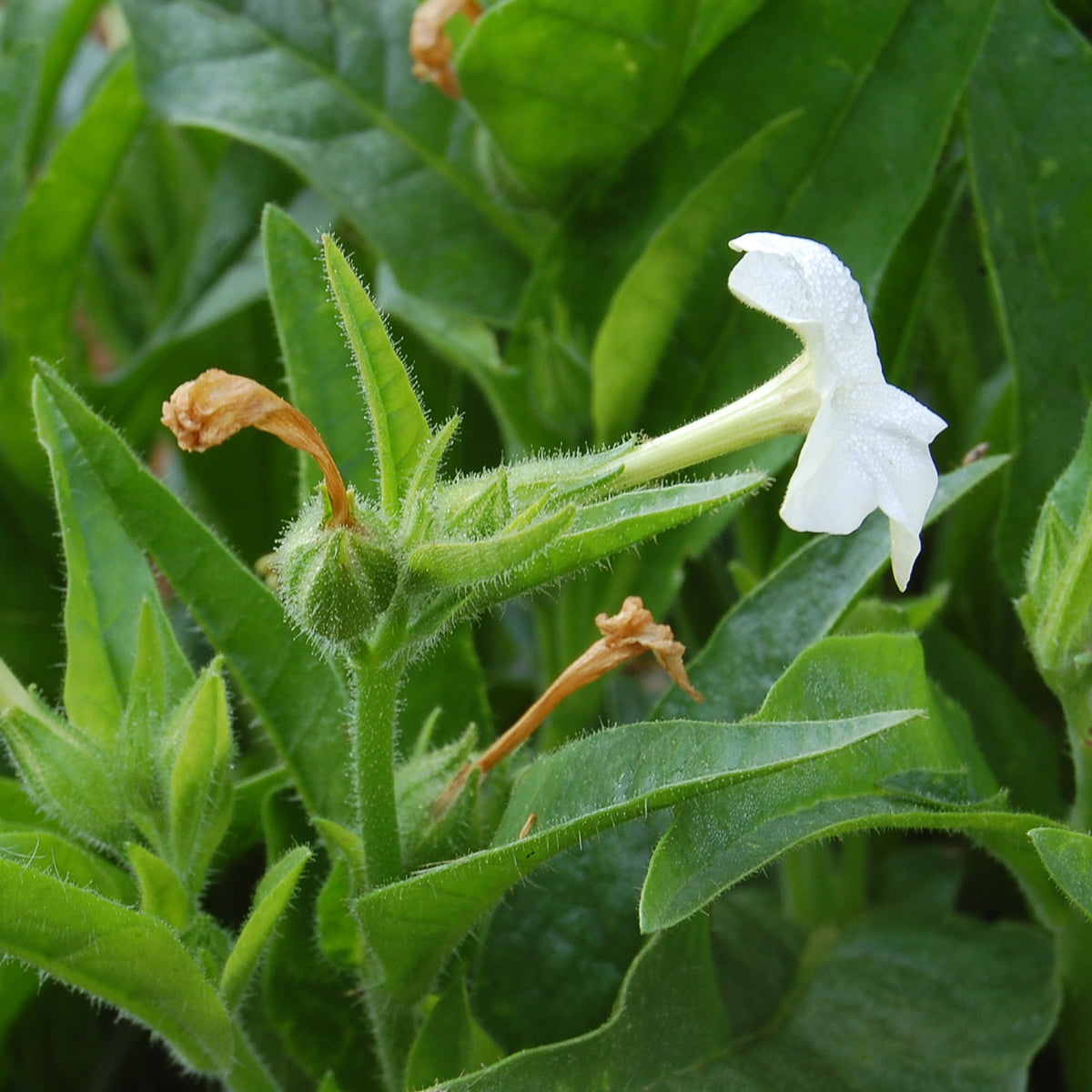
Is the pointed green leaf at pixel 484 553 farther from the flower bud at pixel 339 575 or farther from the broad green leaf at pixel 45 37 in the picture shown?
the broad green leaf at pixel 45 37

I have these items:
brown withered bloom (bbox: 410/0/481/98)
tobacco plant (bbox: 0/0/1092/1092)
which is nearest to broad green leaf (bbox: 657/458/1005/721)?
tobacco plant (bbox: 0/0/1092/1092)

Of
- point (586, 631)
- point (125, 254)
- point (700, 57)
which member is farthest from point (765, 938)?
point (125, 254)

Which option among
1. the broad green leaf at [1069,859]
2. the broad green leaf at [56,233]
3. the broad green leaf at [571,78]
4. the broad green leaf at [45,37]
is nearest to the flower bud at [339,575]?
the broad green leaf at [1069,859]

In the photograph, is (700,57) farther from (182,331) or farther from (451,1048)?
(451,1048)

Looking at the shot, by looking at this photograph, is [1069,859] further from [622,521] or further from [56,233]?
[56,233]

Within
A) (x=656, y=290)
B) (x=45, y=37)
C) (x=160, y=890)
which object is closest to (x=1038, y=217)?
(x=656, y=290)

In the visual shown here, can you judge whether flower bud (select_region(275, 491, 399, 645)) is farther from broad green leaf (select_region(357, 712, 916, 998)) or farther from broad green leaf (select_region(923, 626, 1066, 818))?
broad green leaf (select_region(923, 626, 1066, 818))

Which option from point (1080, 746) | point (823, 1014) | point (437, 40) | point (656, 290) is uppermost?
point (437, 40)
